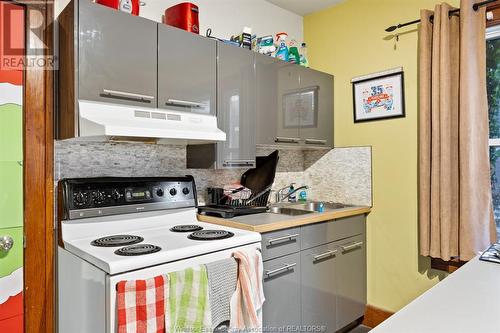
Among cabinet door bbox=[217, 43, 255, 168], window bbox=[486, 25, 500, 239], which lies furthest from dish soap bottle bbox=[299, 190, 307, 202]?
window bbox=[486, 25, 500, 239]

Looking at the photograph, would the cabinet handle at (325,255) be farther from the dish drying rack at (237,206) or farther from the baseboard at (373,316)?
the baseboard at (373,316)

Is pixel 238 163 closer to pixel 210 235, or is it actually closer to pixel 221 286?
pixel 210 235

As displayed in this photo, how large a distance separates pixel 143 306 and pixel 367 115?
224 centimetres

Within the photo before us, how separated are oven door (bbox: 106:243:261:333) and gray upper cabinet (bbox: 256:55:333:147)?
1.01 m

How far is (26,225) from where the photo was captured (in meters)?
1.66

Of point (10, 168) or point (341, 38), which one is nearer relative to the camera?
point (10, 168)

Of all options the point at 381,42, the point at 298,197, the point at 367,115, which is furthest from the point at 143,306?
the point at 381,42

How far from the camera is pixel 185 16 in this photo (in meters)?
2.02

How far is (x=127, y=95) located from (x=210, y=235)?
831 millimetres

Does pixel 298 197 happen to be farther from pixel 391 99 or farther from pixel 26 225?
pixel 26 225

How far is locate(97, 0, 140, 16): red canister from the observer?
174 cm

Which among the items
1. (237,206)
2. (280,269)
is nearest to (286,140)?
(237,206)

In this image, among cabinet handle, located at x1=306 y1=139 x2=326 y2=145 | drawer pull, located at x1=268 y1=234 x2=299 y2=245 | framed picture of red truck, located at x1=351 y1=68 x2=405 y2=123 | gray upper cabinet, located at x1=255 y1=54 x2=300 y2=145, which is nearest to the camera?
drawer pull, located at x1=268 y1=234 x2=299 y2=245

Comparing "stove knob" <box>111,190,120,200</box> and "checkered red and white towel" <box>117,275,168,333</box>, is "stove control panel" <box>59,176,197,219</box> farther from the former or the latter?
"checkered red and white towel" <box>117,275,168,333</box>
